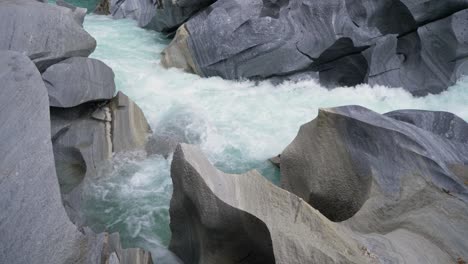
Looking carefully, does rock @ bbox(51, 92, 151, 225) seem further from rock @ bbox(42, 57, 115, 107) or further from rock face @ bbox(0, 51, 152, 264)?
rock face @ bbox(0, 51, 152, 264)

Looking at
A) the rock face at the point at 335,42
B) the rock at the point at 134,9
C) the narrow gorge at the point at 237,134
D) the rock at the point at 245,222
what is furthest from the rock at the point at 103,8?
the rock at the point at 245,222

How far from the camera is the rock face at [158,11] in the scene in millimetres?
10117

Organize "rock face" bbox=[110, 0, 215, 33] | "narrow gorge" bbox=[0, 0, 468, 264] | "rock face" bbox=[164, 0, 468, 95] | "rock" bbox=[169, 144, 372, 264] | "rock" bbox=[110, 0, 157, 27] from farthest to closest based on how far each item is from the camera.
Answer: "rock" bbox=[110, 0, 157, 27] → "rock face" bbox=[110, 0, 215, 33] → "rock face" bbox=[164, 0, 468, 95] → "narrow gorge" bbox=[0, 0, 468, 264] → "rock" bbox=[169, 144, 372, 264]

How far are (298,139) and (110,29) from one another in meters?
8.07

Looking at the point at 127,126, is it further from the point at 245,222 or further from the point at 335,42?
the point at 335,42

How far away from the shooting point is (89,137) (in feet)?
18.8

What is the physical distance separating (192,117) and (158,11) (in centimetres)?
549

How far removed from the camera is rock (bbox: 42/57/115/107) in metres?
5.57

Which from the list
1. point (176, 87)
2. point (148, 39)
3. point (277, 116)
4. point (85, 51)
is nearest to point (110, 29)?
point (148, 39)

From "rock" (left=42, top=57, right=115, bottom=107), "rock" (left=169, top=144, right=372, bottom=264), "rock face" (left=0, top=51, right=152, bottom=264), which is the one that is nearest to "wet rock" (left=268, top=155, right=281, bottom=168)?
"rock" (left=169, top=144, right=372, bottom=264)

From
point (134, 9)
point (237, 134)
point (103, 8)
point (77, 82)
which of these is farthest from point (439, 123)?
point (103, 8)

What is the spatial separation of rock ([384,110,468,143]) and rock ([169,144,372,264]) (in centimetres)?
244

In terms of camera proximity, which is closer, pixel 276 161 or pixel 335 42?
pixel 276 161

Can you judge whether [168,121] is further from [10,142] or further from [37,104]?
[10,142]
